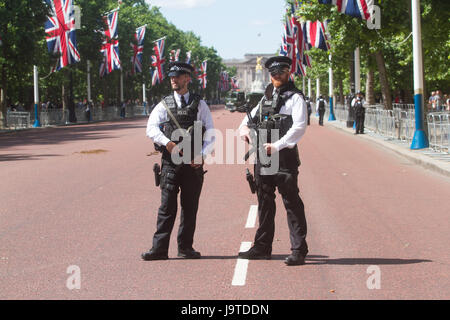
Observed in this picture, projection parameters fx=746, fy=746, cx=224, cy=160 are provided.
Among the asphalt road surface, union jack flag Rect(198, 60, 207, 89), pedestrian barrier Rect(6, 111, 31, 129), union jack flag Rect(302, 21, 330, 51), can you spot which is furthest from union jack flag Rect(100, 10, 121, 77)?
union jack flag Rect(198, 60, 207, 89)

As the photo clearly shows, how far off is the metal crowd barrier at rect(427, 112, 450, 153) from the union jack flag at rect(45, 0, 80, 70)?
28004 millimetres

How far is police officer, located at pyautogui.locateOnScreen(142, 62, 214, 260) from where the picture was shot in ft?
24.8

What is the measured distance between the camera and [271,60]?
742 cm

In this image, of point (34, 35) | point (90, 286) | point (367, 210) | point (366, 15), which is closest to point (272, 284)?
point (90, 286)

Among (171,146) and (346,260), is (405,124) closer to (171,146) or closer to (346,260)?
(346,260)

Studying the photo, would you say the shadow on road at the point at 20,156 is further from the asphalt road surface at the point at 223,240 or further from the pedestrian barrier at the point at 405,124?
the pedestrian barrier at the point at 405,124

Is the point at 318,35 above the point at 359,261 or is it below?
above

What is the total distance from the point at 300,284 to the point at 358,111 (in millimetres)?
27677

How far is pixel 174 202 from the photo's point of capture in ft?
25.1

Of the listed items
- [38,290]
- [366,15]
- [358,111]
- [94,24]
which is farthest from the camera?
[94,24]

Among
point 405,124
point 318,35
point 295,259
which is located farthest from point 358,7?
point 295,259

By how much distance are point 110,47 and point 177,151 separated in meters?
51.9

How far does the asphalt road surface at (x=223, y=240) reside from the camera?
253 inches
